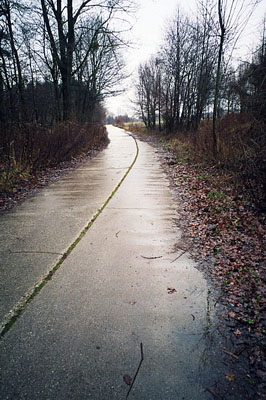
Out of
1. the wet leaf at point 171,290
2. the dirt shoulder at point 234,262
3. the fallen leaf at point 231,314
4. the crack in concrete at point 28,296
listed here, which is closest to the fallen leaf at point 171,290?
the wet leaf at point 171,290

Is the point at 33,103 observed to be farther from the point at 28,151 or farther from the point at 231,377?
the point at 231,377

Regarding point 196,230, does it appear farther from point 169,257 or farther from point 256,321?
point 256,321

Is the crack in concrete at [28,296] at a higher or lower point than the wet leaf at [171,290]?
higher

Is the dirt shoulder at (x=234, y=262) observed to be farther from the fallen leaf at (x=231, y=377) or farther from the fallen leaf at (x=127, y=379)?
the fallen leaf at (x=127, y=379)

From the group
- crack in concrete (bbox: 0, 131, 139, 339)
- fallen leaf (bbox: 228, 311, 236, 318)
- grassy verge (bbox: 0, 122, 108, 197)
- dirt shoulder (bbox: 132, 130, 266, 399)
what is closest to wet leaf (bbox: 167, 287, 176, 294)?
dirt shoulder (bbox: 132, 130, 266, 399)

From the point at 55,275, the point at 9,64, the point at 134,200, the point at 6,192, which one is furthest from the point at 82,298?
the point at 9,64

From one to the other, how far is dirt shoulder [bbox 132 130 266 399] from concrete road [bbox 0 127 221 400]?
17cm

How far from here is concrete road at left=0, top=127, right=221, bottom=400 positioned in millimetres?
1615

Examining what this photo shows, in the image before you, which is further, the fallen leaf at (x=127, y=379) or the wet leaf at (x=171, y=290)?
the wet leaf at (x=171, y=290)

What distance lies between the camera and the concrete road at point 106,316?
1.62 metres

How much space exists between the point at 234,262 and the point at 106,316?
179 cm

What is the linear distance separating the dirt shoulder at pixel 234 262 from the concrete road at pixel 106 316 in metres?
0.17

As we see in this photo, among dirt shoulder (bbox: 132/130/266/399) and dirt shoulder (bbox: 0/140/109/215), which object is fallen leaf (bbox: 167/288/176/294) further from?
dirt shoulder (bbox: 0/140/109/215)

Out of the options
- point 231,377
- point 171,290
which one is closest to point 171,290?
point 171,290
